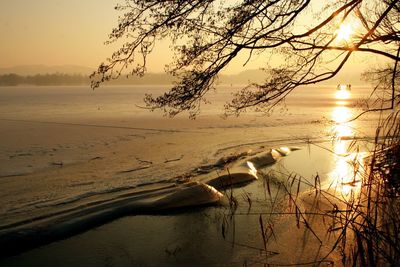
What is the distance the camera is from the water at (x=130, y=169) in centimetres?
500

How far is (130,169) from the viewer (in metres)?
9.00

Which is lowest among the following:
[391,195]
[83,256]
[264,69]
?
[83,256]

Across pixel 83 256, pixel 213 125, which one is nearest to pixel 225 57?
pixel 83 256

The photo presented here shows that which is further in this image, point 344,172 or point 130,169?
point 130,169

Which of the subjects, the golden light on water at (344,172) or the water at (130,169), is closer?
the water at (130,169)

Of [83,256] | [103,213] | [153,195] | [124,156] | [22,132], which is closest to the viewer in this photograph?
[83,256]

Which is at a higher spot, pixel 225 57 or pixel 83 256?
pixel 225 57

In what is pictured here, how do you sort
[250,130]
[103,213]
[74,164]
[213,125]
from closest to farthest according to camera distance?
[103,213], [74,164], [250,130], [213,125]

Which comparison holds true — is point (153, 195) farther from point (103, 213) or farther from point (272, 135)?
point (272, 135)

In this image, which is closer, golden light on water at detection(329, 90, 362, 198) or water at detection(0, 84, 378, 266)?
water at detection(0, 84, 378, 266)

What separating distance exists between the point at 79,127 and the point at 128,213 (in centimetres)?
1070

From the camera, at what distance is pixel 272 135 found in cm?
1443

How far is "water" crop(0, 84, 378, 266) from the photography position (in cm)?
500

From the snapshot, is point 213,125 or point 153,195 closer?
point 153,195
